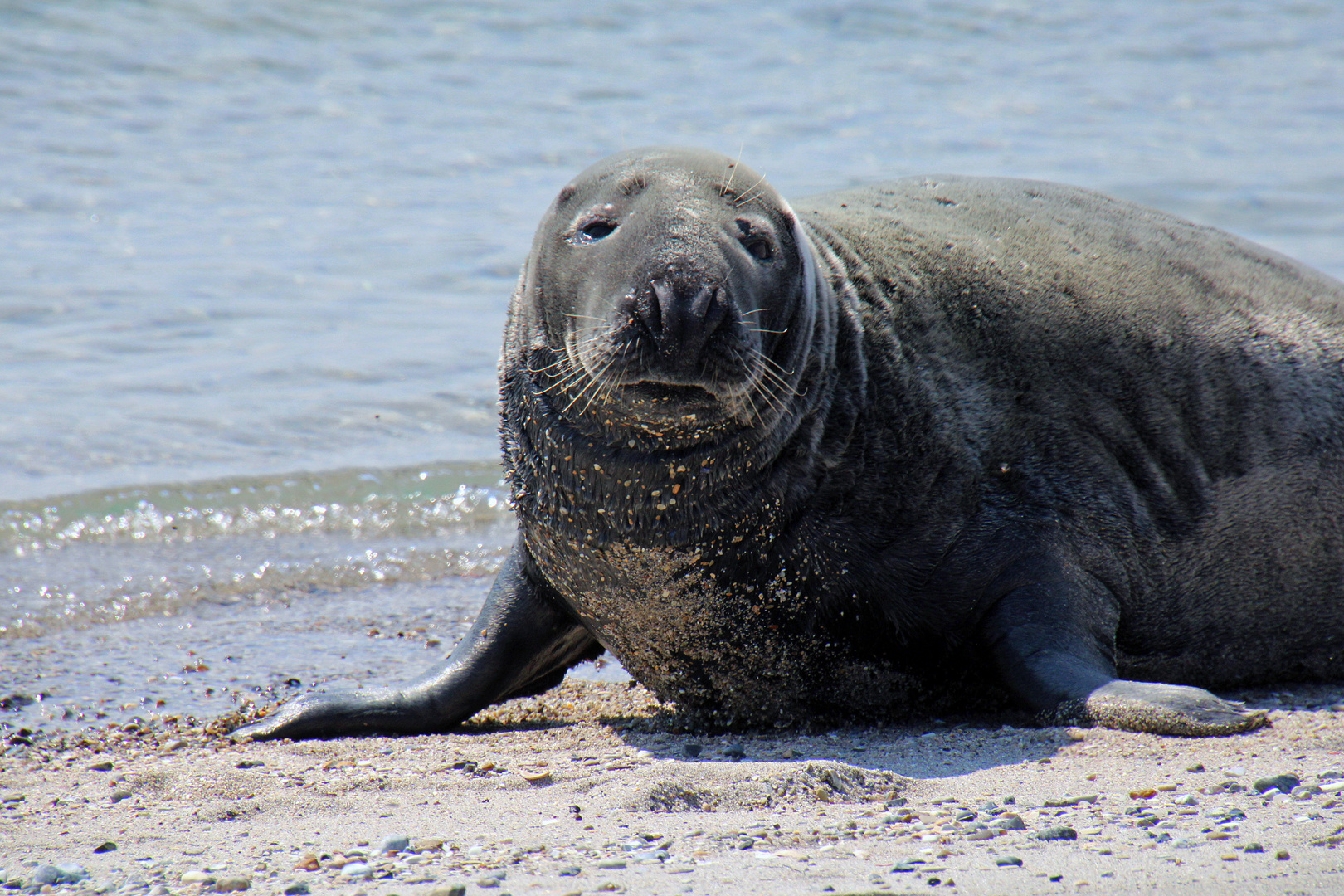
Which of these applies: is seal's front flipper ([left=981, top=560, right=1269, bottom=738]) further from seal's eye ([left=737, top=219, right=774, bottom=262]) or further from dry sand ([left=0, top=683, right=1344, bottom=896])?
seal's eye ([left=737, top=219, right=774, bottom=262])

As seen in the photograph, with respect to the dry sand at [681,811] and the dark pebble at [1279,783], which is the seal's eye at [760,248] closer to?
the dry sand at [681,811]

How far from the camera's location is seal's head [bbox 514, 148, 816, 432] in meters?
3.58

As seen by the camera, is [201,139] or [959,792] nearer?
[959,792]

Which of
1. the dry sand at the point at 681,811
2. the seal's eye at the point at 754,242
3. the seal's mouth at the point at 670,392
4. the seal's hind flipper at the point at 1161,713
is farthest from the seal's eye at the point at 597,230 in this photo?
the seal's hind flipper at the point at 1161,713

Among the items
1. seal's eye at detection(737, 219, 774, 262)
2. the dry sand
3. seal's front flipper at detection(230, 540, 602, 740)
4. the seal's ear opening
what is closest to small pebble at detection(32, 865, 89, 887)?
the dry sand

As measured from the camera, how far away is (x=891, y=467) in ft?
14.2

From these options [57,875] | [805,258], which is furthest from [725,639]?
[57,875]

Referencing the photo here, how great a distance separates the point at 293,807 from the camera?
3566 mm

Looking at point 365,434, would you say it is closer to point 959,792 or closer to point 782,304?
point 782,304

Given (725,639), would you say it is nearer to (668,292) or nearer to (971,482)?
(971,482)

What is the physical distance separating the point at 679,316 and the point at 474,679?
5.69 ft

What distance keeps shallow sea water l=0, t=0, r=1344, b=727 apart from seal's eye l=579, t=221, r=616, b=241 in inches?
82.5

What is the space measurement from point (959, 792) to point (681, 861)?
872 mm

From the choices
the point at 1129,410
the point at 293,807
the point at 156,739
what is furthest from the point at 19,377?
the point at 1129,410
